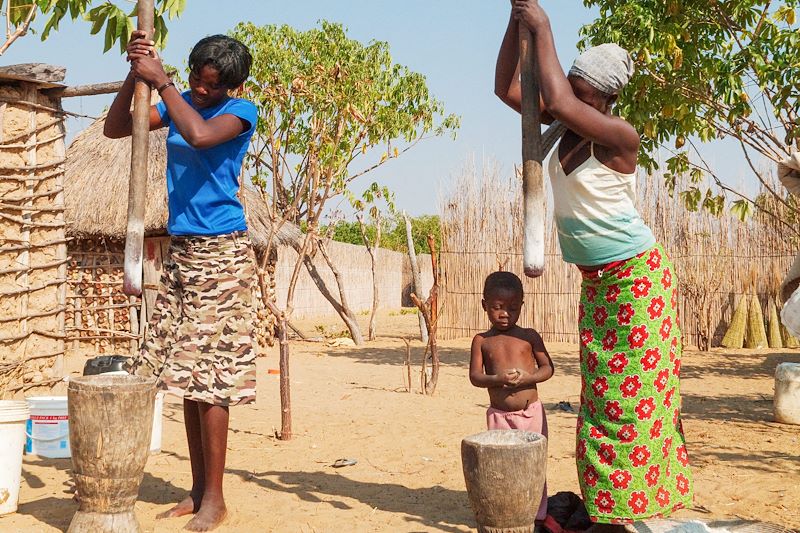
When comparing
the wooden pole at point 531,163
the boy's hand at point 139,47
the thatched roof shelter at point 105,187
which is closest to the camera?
the wooden pole at point 531,163

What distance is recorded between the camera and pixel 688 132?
7.92 m

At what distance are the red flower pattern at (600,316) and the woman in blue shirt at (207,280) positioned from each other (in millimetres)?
1379

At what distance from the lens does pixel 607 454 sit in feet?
9.56

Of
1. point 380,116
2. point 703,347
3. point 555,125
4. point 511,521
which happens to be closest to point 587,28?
point 380,116

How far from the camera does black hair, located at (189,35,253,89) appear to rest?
10.7ft

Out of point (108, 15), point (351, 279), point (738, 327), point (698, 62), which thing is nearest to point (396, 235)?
point (351, 279)

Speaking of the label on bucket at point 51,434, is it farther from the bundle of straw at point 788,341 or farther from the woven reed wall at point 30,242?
the bundle of straw at point 788,341

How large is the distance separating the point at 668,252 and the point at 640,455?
10.0 m

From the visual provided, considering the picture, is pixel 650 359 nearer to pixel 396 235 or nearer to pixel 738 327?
pixel 738 327

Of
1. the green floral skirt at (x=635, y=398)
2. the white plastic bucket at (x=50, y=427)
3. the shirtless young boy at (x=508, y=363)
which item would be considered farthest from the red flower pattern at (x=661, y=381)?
the white plastic bucket at (x=50, y=427)

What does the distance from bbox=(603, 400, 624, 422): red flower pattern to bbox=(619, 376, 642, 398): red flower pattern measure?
0.14 ft

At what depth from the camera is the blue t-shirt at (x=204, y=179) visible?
3332 mm

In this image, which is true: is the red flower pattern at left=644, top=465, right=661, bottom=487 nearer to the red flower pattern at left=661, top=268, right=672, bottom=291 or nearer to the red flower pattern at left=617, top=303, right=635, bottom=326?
the red flower pattern at left=617, top=303, right=635, bottom=326

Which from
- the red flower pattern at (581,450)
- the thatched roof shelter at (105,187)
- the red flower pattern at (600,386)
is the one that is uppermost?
the thatched roof shelter at (105,187)
